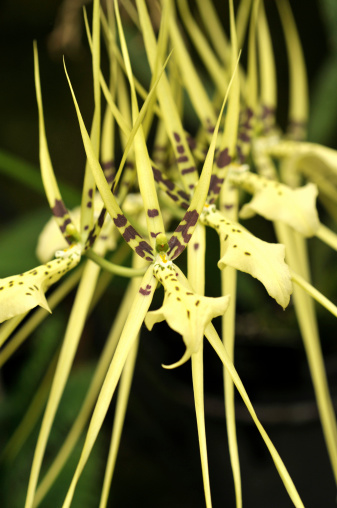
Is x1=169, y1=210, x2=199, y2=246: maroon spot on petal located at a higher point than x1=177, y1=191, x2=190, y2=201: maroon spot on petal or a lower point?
lower

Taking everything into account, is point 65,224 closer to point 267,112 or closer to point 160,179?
point 160,179

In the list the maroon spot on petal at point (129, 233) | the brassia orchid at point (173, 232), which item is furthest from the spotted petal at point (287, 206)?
the maroon spot on petal at point (129, 233)

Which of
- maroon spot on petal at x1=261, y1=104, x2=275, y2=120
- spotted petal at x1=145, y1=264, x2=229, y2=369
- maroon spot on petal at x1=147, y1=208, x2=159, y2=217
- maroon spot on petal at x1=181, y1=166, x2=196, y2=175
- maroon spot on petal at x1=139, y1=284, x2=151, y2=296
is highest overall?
maroon spot on petal at x1=261, y1=104, x2=275, y2=120

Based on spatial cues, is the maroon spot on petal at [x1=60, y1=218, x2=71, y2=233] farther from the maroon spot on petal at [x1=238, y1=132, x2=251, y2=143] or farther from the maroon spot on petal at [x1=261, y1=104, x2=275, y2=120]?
the maroon spot on petal at [x1=261, y1=104, x2=275, y2=120]

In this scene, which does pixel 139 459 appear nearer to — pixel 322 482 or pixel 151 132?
pixel 322 482

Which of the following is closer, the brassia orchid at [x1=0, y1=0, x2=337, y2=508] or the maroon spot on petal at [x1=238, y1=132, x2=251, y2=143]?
the brassia orchid at [x1=0, y1=0, x2=337, y2=508]

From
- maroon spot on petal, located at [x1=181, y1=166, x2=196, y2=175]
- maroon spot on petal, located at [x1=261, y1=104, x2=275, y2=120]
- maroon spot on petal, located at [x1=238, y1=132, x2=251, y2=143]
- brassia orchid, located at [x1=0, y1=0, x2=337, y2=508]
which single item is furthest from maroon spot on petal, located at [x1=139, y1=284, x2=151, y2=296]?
maroon spot on petal, located at [x1=261, y1=104, x2=275, y2=120]
